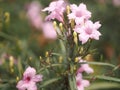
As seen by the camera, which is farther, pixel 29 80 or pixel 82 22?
pixel 29 80

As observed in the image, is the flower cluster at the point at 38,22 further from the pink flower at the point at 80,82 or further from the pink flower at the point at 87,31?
the pink flower at the point at 87,31

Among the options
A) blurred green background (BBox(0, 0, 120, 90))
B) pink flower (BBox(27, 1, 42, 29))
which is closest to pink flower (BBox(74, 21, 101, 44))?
blurred green background (BBox(0, 0, 120, 90))

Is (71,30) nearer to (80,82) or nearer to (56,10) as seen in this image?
(56,10)

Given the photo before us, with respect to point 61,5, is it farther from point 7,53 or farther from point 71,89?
point 7,53

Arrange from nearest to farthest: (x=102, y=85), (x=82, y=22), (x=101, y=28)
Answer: (x=82, y=22) → (x=102, y=85) → (x=101, y=28)

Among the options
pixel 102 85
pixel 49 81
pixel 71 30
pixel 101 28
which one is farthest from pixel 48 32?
pixel 71 30

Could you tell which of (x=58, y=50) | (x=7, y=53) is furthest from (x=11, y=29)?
(x=58, y=50)

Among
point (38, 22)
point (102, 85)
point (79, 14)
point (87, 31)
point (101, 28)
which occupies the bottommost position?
point (102, 85)
